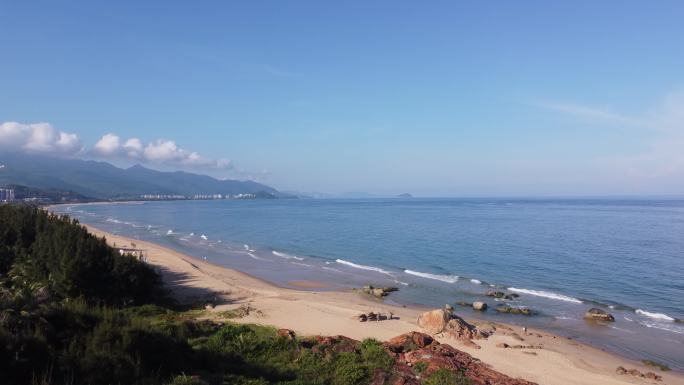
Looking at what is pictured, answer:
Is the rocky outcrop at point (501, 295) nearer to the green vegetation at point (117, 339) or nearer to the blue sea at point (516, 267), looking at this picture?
the blue sea at point (516, 267)

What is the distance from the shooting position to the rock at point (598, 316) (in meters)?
25.6

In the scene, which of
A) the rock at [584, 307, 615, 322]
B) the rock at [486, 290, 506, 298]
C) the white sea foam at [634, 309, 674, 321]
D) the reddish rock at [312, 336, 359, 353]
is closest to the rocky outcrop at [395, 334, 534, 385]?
the reddish rock at [312, 336, 359, 353]

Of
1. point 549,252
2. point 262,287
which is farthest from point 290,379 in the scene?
point 549,252

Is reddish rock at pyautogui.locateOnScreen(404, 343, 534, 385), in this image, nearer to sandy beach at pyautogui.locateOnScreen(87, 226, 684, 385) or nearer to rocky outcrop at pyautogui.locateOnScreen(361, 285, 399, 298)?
sandy beach at pyautogui.locateOnScreen(87, 226, 684, 385)

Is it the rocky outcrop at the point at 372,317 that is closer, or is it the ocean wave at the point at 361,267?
the rocky outcrop at the point at 372,317

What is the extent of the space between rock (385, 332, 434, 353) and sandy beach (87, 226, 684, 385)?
2.40 meters

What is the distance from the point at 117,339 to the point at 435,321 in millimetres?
14295

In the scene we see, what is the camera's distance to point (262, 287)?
3244cm

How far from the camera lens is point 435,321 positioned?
20.3 m

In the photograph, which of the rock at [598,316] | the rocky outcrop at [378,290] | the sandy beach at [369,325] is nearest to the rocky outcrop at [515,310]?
the rock at [598,316]

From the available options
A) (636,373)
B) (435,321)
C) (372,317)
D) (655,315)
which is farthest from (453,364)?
(655,315)

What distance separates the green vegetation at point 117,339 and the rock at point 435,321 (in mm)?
5234

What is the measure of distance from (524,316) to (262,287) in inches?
686

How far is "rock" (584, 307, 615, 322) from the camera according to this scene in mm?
25562
